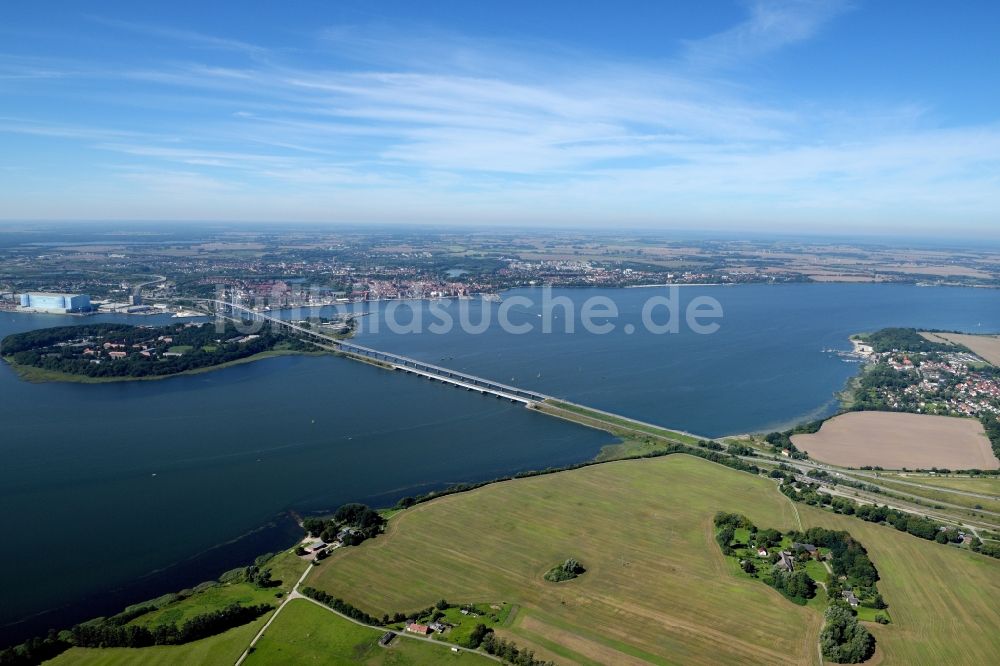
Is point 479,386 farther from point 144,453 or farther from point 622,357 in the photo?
point 144,453

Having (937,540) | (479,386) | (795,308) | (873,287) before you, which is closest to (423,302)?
(479,386)

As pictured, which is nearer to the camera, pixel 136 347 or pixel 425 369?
pixel 425 369

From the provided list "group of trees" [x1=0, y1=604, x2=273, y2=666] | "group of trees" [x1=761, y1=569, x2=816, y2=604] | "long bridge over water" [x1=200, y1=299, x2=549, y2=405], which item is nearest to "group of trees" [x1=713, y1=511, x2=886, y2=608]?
"group of trees" [x1=761, y1=569, x2=816, y2=604]

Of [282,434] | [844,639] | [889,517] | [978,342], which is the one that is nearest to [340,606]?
[844,639]

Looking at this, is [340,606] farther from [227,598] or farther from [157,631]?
[157,631]

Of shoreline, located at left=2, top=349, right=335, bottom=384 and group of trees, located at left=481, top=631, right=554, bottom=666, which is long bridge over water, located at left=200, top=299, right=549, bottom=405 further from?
group of trees, located at left=481, top=631, right=554, bottom=666

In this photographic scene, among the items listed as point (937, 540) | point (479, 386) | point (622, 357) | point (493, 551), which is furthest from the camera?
point (622, 357)
